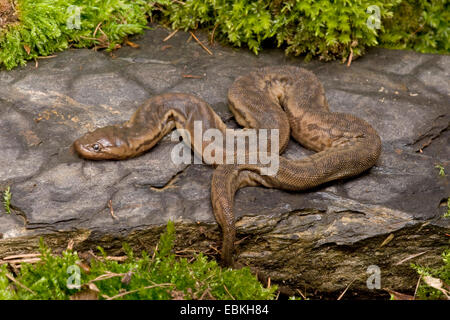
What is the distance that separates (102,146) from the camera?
17.7ft

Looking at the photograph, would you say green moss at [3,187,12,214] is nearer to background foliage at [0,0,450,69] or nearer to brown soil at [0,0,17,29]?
background foliage at [0,0,450,69]

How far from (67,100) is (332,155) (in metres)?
3.07

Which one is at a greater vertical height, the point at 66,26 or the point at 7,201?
the point at 66,26

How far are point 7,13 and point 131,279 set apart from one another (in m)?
3.90

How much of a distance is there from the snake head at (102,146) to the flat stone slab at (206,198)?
107 millimetres

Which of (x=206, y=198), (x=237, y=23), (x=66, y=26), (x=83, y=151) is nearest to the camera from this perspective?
(x=206, y=198)

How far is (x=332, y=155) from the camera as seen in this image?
17.7ft

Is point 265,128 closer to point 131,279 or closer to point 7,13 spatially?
point 131,279

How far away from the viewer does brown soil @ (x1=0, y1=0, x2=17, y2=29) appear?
646 cm

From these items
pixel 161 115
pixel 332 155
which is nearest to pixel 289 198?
pixel 332 155

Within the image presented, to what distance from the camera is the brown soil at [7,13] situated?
21.2 feet

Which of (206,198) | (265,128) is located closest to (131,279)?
(206,198)

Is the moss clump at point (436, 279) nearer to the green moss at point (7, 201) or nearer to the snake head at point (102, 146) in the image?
the snake head at point (102, 146)

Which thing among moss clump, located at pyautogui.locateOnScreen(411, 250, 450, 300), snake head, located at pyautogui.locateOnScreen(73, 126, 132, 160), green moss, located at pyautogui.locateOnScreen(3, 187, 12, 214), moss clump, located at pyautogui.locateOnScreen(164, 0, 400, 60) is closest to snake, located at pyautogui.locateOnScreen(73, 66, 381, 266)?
snake head, located at pyautogui.locateOnScreen(73, 126, 132, 160)
